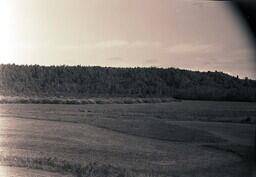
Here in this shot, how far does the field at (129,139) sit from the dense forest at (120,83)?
0.28ft

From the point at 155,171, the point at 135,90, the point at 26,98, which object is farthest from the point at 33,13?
the point at 155,171

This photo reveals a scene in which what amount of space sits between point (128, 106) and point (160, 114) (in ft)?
0.76

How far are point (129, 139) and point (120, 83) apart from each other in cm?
40

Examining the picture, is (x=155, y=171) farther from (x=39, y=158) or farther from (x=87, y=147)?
(x=39, y=158)

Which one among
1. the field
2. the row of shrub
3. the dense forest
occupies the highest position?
the dense forest

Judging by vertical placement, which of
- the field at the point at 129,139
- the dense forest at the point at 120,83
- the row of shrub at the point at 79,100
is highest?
the dense forest at the point at 120,83

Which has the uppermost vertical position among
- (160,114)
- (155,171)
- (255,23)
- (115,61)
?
(255,23)

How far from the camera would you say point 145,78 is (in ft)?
14.1

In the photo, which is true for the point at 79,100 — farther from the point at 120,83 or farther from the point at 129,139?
the point at 129,139

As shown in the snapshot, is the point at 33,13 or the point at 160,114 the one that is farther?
the point at 160,114

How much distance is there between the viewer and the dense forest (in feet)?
13.4

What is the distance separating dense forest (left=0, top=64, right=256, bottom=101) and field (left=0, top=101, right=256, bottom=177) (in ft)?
0.28

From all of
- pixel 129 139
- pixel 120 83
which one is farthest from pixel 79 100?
pixel 129 139

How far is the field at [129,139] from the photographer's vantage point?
3.99m
